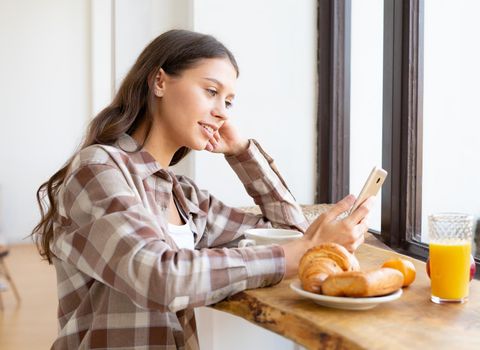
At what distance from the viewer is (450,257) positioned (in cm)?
100

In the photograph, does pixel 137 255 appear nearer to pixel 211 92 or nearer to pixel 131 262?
pixel 131 262

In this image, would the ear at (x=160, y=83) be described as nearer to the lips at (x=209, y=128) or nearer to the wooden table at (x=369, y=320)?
the lips at (x=209, y=128)

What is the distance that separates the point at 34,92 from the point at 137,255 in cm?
535

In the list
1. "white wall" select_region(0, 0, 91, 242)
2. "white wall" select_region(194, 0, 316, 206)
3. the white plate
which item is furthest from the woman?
"white wall" select_region(0, 0, 91, 242)

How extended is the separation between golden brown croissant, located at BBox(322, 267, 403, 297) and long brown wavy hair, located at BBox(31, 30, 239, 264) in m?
0.60

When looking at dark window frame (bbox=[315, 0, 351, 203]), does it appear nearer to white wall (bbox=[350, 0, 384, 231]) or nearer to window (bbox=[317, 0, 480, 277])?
white wall (bbox=[350, 0, 384, 231])

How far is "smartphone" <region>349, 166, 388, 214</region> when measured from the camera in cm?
121

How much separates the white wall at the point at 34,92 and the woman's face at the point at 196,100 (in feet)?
15.7

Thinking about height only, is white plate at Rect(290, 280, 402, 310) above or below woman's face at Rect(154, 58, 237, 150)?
below

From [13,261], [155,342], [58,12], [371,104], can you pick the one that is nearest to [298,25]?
[371,104]

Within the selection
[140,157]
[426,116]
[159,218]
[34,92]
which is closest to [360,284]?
[159,218]

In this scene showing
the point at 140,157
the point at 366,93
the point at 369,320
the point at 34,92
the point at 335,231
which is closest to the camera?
the point at 369,320

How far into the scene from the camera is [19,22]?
5906 millimetres

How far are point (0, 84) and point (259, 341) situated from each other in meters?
4.58
